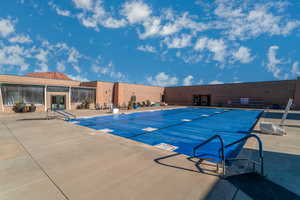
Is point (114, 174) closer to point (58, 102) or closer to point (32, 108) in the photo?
point (32, 108)

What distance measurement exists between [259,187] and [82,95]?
1906 centimetres

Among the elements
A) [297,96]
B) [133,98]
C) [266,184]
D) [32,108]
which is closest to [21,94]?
[32,108]

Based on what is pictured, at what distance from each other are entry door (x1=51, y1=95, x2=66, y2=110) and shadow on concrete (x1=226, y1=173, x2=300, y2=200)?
709 inches

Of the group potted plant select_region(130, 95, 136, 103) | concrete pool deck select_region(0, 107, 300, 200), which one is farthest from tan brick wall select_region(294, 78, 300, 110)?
potted plant select_region(130, 95, 136, 103)

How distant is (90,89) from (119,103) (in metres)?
4.52

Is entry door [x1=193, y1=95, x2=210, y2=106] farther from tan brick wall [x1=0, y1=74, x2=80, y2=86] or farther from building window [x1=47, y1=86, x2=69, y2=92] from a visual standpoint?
tan brick wall [x1=0, y1=74, x2=80, y2=86]

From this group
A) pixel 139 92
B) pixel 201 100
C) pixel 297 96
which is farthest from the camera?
pixel 201 100

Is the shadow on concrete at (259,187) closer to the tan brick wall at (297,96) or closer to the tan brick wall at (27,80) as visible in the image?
the tan brick wall at (27,80)

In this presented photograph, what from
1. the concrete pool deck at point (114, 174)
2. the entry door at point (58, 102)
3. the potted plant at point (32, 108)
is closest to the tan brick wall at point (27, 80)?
the entry door at point (58, 102)

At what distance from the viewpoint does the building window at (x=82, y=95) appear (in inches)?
680

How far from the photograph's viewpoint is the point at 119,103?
67.9 ft

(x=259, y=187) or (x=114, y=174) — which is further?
(x=114, y=174)

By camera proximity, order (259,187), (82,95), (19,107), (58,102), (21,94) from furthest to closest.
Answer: (82,95)
(58,102)
(21,94)
(19,107)
(259,187)

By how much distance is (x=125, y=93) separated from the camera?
22.1 metres
